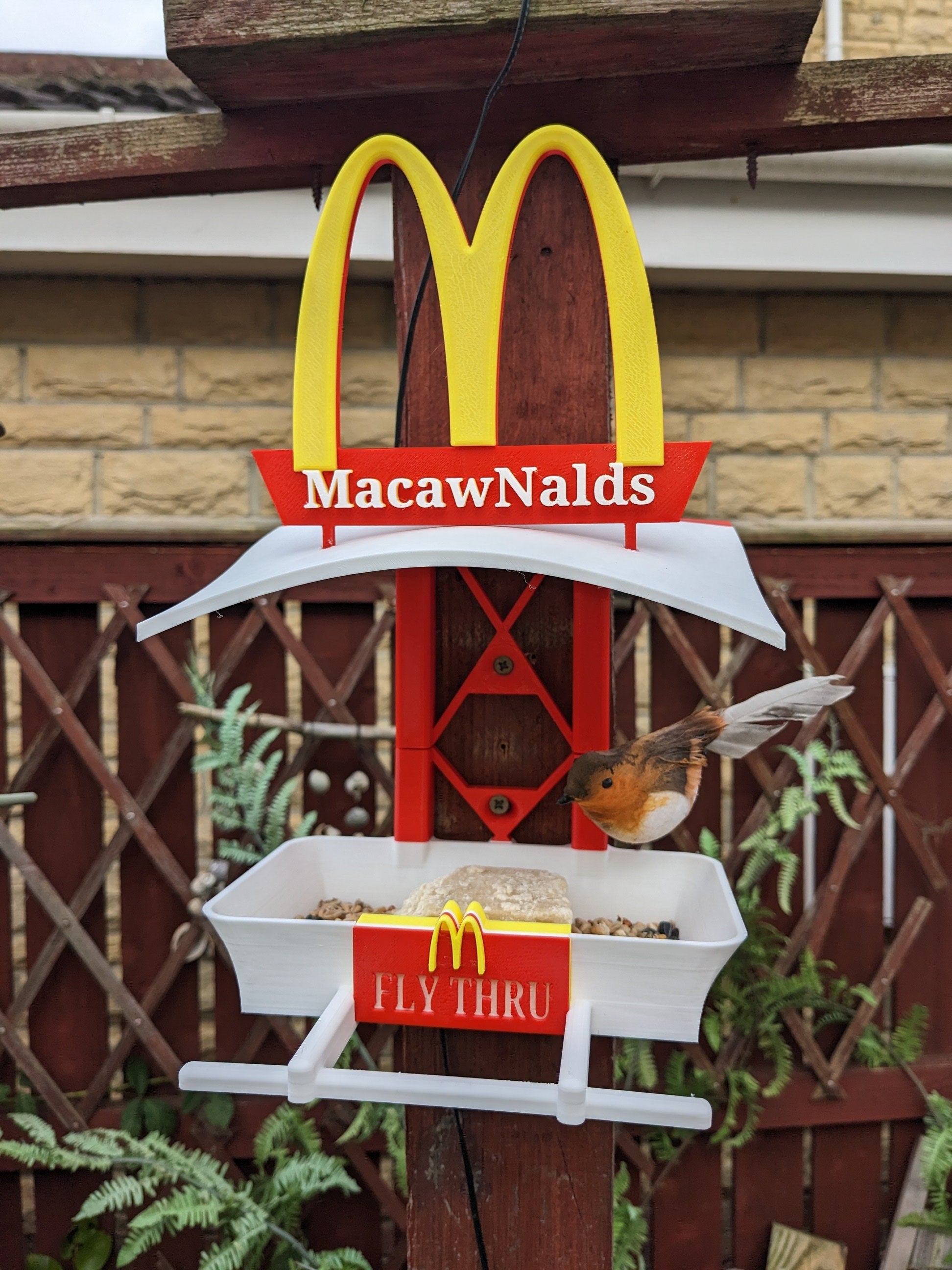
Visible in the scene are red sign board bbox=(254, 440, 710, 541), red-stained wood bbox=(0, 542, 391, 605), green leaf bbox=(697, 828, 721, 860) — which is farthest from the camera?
red-stained wood bbox=(0, 542, 391, 605)

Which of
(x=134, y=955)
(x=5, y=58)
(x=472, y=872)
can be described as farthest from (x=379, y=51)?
(x=134, y=955)

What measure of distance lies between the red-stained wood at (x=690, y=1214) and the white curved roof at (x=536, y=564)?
68.6 inches

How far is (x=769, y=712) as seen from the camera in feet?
2.97

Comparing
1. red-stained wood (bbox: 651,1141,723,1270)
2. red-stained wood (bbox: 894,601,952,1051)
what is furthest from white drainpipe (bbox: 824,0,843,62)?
red-stained wood (bbox: 651,1141,723,1270)

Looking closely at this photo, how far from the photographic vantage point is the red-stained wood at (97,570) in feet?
6.15

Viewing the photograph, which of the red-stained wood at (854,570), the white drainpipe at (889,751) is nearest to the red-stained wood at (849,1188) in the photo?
the white drainpipe at (889,751)

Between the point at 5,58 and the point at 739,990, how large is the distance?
2.72m

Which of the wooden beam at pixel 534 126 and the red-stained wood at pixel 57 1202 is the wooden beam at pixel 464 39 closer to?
the wooden beam at pixel 534 126

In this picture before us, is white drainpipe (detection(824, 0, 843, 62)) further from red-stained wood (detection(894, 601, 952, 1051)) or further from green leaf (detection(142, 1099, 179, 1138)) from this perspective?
green leaf (detection(142, 1099, 179, 1138))

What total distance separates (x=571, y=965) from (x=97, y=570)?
1495 mm

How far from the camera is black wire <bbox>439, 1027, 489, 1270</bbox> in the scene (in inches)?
38.0

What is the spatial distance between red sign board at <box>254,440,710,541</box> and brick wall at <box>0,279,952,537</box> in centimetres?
111

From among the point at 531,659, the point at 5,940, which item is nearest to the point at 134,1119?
the point at 5,940

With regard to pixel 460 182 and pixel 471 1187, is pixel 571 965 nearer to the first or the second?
pixel 471 1187
